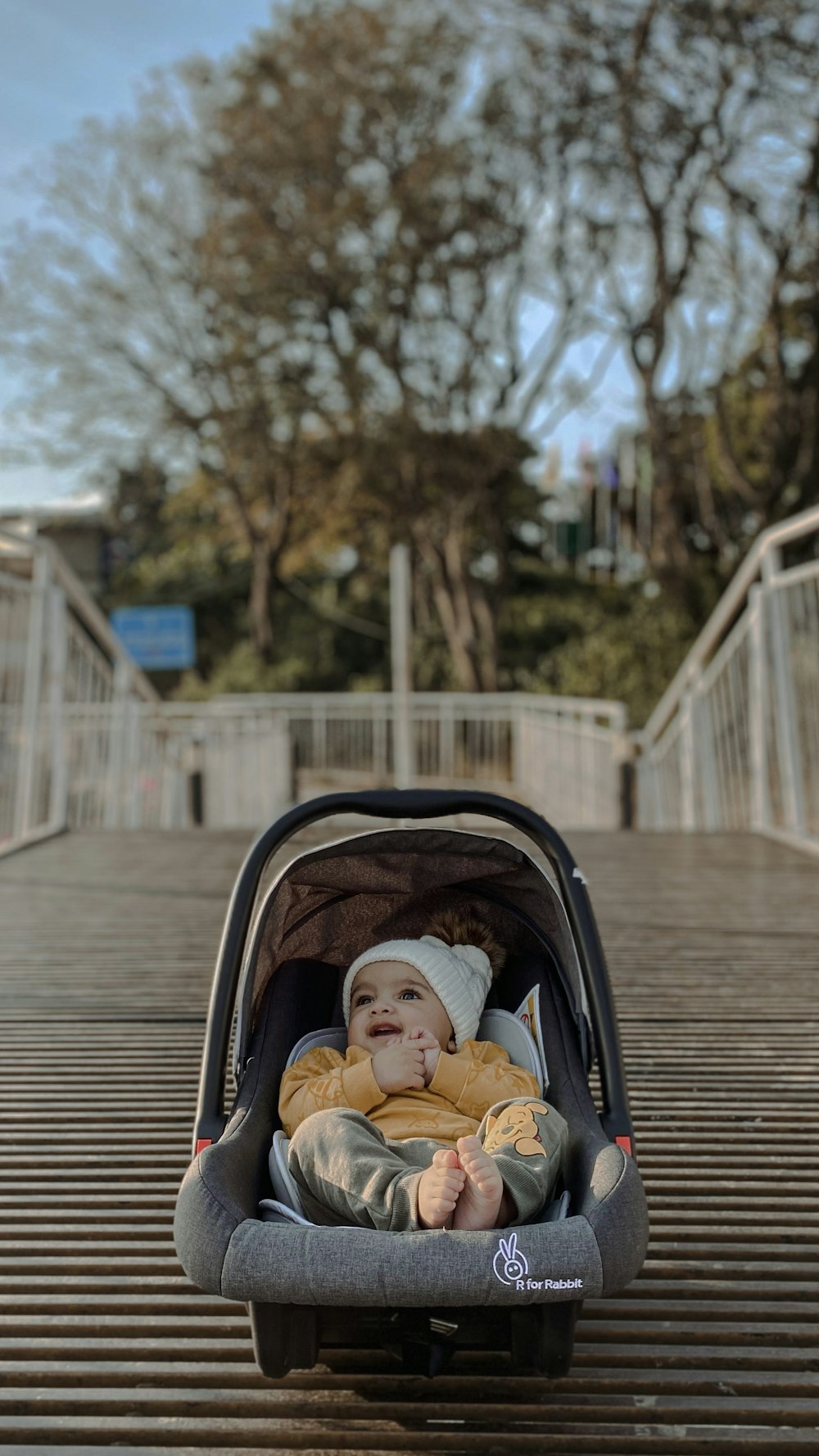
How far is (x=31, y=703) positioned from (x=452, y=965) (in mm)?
4850

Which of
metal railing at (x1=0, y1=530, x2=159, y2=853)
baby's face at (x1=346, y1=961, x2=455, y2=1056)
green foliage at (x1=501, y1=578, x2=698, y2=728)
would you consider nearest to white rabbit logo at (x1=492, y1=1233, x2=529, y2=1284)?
baby's face at (x1=346, y1=961, x2=455, y2=1056)

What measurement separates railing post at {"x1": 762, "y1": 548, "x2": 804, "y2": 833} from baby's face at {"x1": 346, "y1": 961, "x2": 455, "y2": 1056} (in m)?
4.45

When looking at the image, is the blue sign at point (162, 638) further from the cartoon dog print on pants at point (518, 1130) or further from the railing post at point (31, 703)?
the cartoon dog print on pants at point (518, 1130)

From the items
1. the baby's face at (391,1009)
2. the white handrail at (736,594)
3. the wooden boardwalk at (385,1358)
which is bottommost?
the wooden boardwalk at (385,1358)

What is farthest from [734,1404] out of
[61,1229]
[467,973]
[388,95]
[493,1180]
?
[388,95]

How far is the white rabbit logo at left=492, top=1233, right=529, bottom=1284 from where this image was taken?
5.82ft

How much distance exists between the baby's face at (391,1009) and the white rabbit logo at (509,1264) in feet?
2.26

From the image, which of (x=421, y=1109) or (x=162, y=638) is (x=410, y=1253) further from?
(x=162, y=638)

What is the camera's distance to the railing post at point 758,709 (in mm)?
6992

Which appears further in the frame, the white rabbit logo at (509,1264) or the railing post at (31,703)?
the railing post at (31,703)

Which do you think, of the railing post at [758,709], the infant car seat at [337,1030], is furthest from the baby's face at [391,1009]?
the railing post at [758,709]

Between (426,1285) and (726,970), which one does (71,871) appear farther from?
(426,1285)

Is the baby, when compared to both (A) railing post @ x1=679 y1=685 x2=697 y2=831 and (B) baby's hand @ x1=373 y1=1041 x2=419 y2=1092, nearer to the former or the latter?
(B) baby's hand @ x1=373 y1=1041 x2=419 y2=1092

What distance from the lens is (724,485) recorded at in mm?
25203
